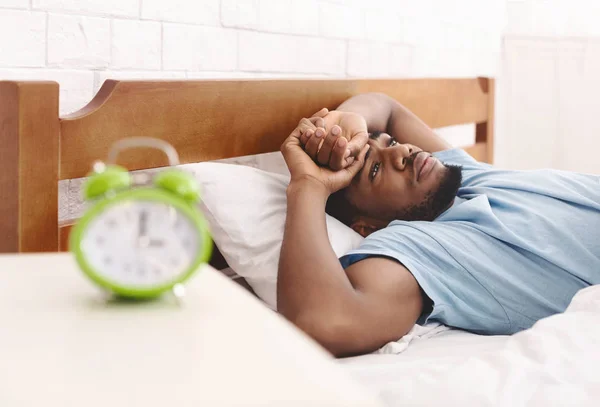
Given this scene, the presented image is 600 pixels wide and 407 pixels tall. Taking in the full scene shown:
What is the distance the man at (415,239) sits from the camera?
1015 mm

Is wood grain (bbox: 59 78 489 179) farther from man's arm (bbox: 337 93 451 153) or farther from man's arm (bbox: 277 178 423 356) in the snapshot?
man's arm (bbox: 277 178 423 356)

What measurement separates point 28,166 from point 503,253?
77cm

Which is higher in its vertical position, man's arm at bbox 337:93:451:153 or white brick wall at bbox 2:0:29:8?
white brick wall at bbox 2:0:29:8

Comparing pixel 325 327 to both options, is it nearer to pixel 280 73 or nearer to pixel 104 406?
pixel 104 406

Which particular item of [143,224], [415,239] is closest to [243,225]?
[415,239]

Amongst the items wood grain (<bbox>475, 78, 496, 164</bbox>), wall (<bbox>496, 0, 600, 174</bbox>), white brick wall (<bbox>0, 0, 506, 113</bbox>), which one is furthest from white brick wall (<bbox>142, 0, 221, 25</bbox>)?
wall (<bbox>496, 0, 600, 174</bbox>)

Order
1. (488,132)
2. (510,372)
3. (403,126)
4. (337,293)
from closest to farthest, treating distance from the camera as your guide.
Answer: (510,372), (337,293), (403,126), (488,132)

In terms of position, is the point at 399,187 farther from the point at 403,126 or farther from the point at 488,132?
the point at 488,132

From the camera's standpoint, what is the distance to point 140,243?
0.53 metres

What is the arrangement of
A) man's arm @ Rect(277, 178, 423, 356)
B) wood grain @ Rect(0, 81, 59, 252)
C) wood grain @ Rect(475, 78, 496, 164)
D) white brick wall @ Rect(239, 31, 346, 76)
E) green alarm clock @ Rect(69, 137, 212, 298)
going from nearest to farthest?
green alarm clock @ Rect(69, 137, 212, 298) < wood grain @ Rect(0, 81, 59, 252) < man's arm @ Rect(277, 178, 423, 356) < white brick wall @ Rect(239, 31, 346, 76) < wood grain @ Rect(475, 78, 496, 164)

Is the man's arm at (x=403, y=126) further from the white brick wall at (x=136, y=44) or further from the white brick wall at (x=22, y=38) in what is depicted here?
the white brick wall at (x=22, y=38)

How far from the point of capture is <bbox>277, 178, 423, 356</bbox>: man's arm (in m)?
0.97

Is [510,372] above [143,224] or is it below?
below

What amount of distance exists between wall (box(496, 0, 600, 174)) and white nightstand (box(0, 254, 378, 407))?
222 cm
